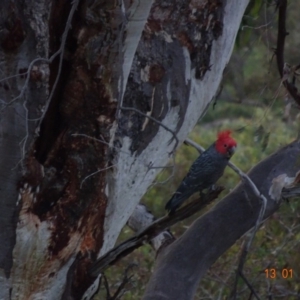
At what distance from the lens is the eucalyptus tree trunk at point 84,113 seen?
2408 mm

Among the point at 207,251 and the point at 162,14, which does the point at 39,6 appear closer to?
the point at 162,14

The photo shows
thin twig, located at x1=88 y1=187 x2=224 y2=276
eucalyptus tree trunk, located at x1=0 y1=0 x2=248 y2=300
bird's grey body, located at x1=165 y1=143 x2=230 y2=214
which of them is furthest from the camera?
bird's grey body, located at x1=165 y1=143 x2=230 y2=214

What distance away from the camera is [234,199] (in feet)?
11.5

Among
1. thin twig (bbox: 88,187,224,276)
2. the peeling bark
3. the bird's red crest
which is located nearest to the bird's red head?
the bird's red crest

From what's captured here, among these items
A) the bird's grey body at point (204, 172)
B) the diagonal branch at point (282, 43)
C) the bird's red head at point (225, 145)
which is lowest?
the bird's grey body at point (204, 172)

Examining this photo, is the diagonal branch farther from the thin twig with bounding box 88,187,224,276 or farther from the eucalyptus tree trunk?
the thin twig with bounding box 88,187,224,276

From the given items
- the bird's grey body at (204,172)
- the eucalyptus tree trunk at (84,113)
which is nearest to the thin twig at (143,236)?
the eucalyptus tree trunk at (84,113)

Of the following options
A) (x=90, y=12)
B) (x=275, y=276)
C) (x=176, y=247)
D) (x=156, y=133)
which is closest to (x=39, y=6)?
(x=90, y=12)

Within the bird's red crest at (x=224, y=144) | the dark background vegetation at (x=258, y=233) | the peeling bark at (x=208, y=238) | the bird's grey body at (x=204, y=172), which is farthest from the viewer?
the dark background vegetation at (x=258, y=233)

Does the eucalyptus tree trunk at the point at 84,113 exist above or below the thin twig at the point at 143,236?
above

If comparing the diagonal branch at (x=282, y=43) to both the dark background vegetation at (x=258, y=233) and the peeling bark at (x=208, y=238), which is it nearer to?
the dark background vegetation at (x=258, y=233)

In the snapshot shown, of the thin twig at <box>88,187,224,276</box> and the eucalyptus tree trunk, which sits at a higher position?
the eucalyptus tree trunk

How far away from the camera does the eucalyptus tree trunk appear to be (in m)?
2.41

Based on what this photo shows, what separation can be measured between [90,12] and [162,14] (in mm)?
702
